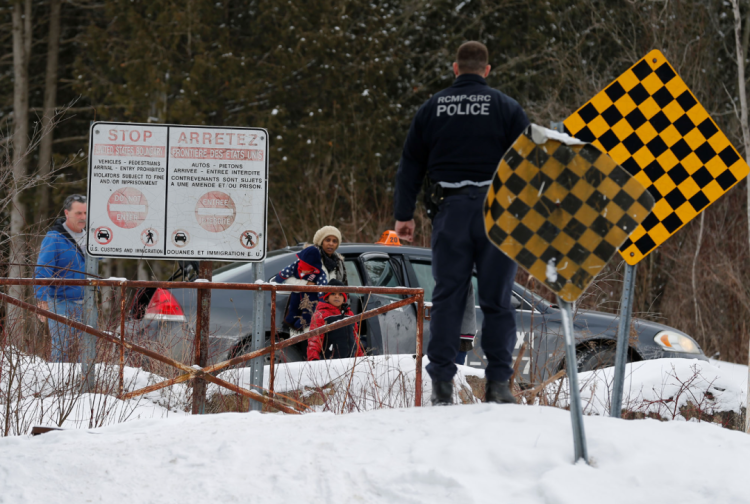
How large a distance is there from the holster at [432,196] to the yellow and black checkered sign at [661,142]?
2.89 feet

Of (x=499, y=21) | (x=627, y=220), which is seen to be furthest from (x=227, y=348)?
(x=499, y=21)

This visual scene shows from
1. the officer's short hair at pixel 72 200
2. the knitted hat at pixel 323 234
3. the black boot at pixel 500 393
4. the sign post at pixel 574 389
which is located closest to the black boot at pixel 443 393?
the black boot at pixel 500 393

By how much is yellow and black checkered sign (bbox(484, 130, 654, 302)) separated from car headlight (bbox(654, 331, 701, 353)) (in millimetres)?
4746

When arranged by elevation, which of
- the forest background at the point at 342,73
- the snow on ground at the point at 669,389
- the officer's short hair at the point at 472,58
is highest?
the forest background at the point at 342,73

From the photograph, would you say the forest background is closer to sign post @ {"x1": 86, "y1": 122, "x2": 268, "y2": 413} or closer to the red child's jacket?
the red child's jacket

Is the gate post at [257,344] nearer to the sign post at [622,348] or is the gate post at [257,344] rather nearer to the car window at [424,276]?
the car window at [424,276]

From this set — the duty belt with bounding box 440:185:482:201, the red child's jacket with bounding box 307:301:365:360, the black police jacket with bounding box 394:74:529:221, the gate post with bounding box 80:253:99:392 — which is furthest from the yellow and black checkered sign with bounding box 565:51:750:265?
the gate post with bounding box 80:253:99:392

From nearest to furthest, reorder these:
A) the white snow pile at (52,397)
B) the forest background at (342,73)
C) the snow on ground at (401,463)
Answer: the snow on ground at (401,463)
the white snow pile at (52,397)
the forest background at (342,73)

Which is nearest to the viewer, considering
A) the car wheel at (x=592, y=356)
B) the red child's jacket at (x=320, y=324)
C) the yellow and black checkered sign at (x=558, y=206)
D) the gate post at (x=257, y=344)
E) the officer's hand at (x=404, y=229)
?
the yellow and black checkered sign at (x=558, y=206)

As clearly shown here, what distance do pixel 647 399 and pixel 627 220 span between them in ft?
10.2

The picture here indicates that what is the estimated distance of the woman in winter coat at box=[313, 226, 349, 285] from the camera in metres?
7.16

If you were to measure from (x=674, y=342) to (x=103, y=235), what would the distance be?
5239 mm

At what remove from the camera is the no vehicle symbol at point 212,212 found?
19.2 ft

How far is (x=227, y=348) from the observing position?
6.41 meters
